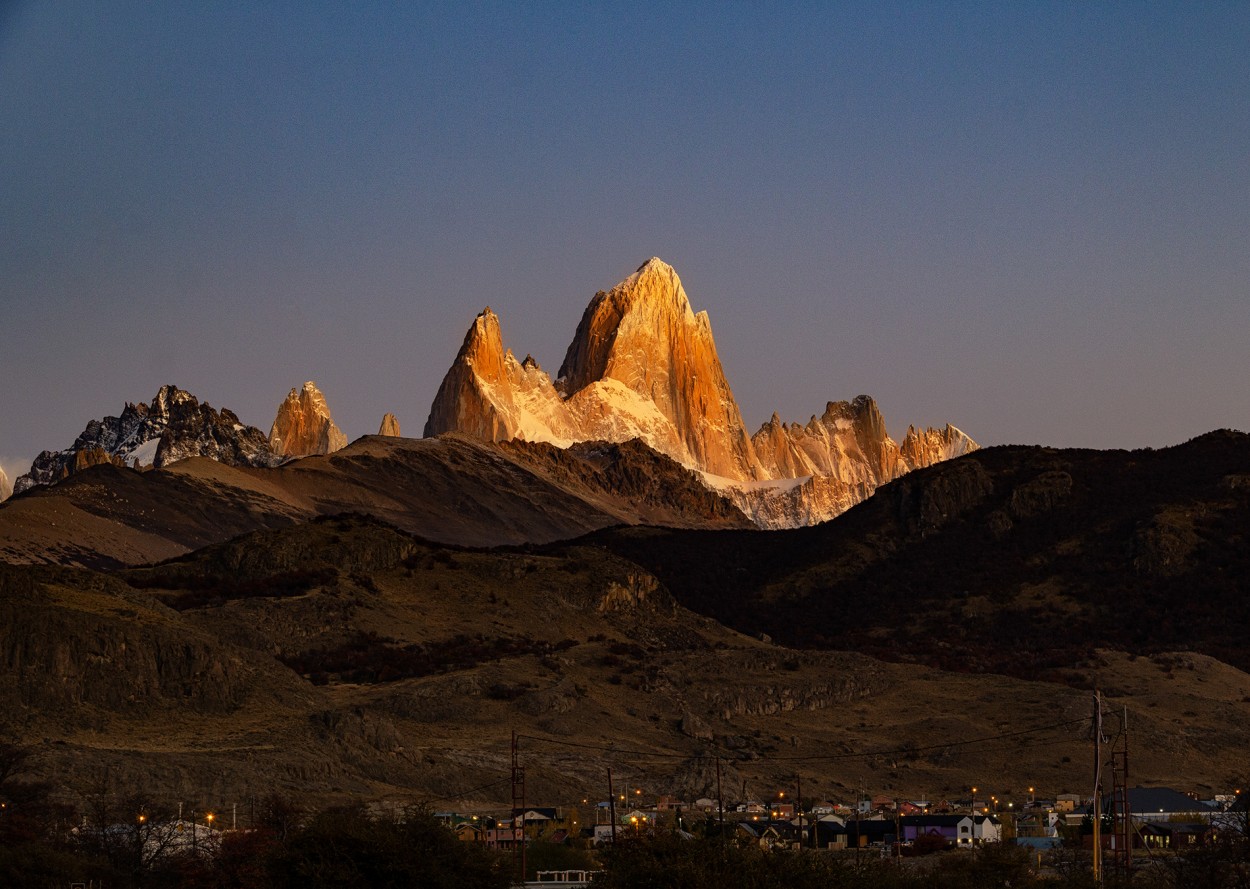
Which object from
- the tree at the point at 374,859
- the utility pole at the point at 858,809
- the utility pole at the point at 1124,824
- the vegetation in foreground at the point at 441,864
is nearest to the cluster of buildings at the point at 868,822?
the utility pole at the point at 858,809

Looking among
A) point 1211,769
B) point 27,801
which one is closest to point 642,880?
point 27,801

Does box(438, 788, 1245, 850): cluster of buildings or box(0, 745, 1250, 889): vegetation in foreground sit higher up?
box(438, 788, 1245, 850): cluster of buildings

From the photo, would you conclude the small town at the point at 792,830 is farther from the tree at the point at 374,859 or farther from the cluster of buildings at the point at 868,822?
the tree at the point at 374,859

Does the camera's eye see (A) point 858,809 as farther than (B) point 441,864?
Yes

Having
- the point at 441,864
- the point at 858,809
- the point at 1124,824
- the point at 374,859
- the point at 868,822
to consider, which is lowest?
the point at 441,864

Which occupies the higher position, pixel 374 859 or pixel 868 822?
pixel 868 822

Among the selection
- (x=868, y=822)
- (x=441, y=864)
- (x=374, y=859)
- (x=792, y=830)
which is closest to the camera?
(x=374, y=859)

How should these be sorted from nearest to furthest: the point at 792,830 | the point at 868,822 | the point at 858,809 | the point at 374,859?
the point at 374,859 → the point at 792,830 → the point at 868,822 → the point at 858,809

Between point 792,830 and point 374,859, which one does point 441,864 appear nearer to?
point 374,859

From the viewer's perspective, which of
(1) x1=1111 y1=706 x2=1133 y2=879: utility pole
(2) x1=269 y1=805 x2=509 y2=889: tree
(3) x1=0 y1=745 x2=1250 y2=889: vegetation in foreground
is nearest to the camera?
(3) x1=0 y1=745 x2=1250 y2=889: vegetation in foreground

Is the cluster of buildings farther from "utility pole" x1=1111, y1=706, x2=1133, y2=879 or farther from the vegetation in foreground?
the vegetation in foreground

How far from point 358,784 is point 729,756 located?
34.1m

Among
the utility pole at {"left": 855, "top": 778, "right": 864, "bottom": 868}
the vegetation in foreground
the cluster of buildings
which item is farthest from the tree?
the utility pole at {"left": 855, "top": 778, "right": 864, "bottom": 868}

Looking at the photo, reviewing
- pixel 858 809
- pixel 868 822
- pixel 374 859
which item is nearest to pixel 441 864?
pixel 374 859
